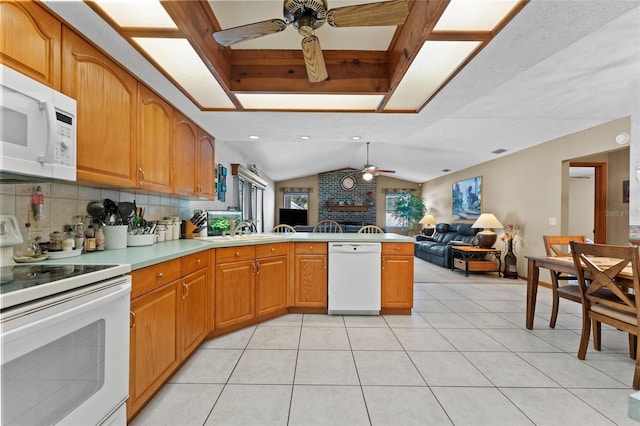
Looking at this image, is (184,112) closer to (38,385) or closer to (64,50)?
(64,50)

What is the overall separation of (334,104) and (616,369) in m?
3.00

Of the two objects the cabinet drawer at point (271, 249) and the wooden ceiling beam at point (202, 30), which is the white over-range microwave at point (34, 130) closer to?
the wooden ceiling beam at point (202, 30)

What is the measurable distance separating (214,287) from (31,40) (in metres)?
1.89

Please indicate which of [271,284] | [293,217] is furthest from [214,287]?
[293,217]

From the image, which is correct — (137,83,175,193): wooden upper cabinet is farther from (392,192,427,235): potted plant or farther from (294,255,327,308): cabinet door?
(392,192,427,235): potted plant

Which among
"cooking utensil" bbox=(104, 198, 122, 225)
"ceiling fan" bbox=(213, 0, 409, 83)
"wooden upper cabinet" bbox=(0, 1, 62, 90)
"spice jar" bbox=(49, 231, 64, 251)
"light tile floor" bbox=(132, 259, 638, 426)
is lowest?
"light tile floor" bbox=(132, 259, 638, 426)

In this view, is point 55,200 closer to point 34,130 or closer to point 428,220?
point 34,130

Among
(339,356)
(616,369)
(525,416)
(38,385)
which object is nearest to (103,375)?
(38,385)

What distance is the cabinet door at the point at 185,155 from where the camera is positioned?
2.42 meters

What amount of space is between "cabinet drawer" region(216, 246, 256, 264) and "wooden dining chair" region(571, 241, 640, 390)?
107 inches

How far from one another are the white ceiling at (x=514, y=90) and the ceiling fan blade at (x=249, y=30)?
629 millimetres

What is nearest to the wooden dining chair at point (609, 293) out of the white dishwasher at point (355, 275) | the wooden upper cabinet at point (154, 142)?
the white dishwasher at point (355, 275)

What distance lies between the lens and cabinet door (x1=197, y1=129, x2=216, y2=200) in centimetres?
285

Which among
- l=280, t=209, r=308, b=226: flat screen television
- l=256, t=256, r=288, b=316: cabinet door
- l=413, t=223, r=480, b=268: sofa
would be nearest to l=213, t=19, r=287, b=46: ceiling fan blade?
l=256, t=256, r=288, b=316: cabinet door
